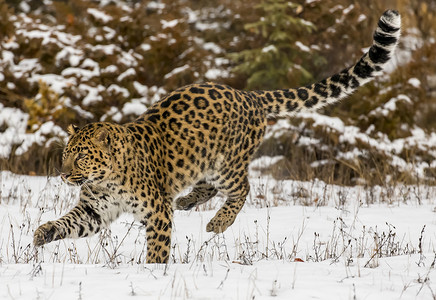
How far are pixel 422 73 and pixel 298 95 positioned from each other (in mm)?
6176

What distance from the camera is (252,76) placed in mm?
12961

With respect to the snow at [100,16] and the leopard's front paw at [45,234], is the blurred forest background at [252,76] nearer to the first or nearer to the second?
the snow at [100,16]

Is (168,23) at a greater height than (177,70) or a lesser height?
greater

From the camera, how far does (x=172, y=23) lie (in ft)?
42.7

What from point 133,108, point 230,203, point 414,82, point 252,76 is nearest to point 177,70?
point 133,108

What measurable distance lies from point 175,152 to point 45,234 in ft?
5.13

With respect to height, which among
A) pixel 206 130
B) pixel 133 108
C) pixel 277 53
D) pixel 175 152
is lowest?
pixel 175 152

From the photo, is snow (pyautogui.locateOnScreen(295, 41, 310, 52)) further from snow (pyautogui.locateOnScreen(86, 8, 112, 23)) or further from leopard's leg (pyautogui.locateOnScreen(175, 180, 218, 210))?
leopard's leg (pyautogui.locateOnScreen(175, 180, 218, 210))

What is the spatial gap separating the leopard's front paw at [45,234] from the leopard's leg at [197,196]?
2231mm

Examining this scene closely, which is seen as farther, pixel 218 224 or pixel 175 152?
pixel 218 224

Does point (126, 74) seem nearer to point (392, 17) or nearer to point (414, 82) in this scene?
point (414, 82)

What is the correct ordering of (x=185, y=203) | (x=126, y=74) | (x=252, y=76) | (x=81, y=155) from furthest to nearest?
(x=252, y=76), (x=126, y=74), (x=185, y=203), (x=81, y=155)

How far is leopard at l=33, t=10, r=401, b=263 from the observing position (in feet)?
18.0

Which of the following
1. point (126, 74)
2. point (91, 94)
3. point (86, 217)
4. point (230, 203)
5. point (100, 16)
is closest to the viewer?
point (86, 217)
